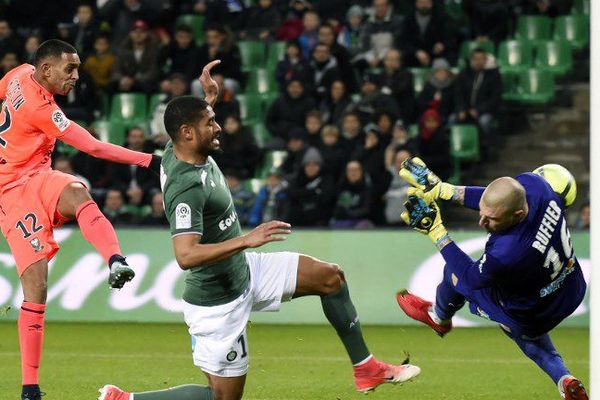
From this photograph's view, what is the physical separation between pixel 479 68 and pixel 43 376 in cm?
837

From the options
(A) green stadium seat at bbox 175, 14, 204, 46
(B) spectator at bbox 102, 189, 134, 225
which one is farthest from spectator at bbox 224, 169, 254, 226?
(A) green stadium seat at bbox 175, 14, 204, 46

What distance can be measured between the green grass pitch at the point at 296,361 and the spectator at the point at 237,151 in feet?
10.6

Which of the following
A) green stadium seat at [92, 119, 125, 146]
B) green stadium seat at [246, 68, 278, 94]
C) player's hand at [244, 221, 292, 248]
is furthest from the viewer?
green stadium seat at [246, 68, 278, 94]

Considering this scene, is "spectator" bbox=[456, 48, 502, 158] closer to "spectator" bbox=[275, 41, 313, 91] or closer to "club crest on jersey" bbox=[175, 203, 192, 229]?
"spectator" bbox=[275, 41, 313, 91]

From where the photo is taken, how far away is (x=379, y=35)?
17.0 m

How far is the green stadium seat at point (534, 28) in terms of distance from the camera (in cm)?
1761

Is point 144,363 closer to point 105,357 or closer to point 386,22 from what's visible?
point 105,357

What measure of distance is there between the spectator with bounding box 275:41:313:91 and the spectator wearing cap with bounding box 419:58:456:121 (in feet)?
5.21

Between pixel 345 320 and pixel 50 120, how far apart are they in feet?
7.84

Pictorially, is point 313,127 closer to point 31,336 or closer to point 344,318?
point 31,336

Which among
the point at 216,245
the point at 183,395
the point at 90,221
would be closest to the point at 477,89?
the point at 90,221

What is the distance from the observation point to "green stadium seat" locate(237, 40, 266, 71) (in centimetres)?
1806

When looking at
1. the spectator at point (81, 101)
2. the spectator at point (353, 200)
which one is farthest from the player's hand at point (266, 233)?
the spectator at point (81, 101)

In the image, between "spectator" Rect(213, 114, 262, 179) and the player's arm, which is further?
"spectator" Rect(213, 114, 262, 179)
